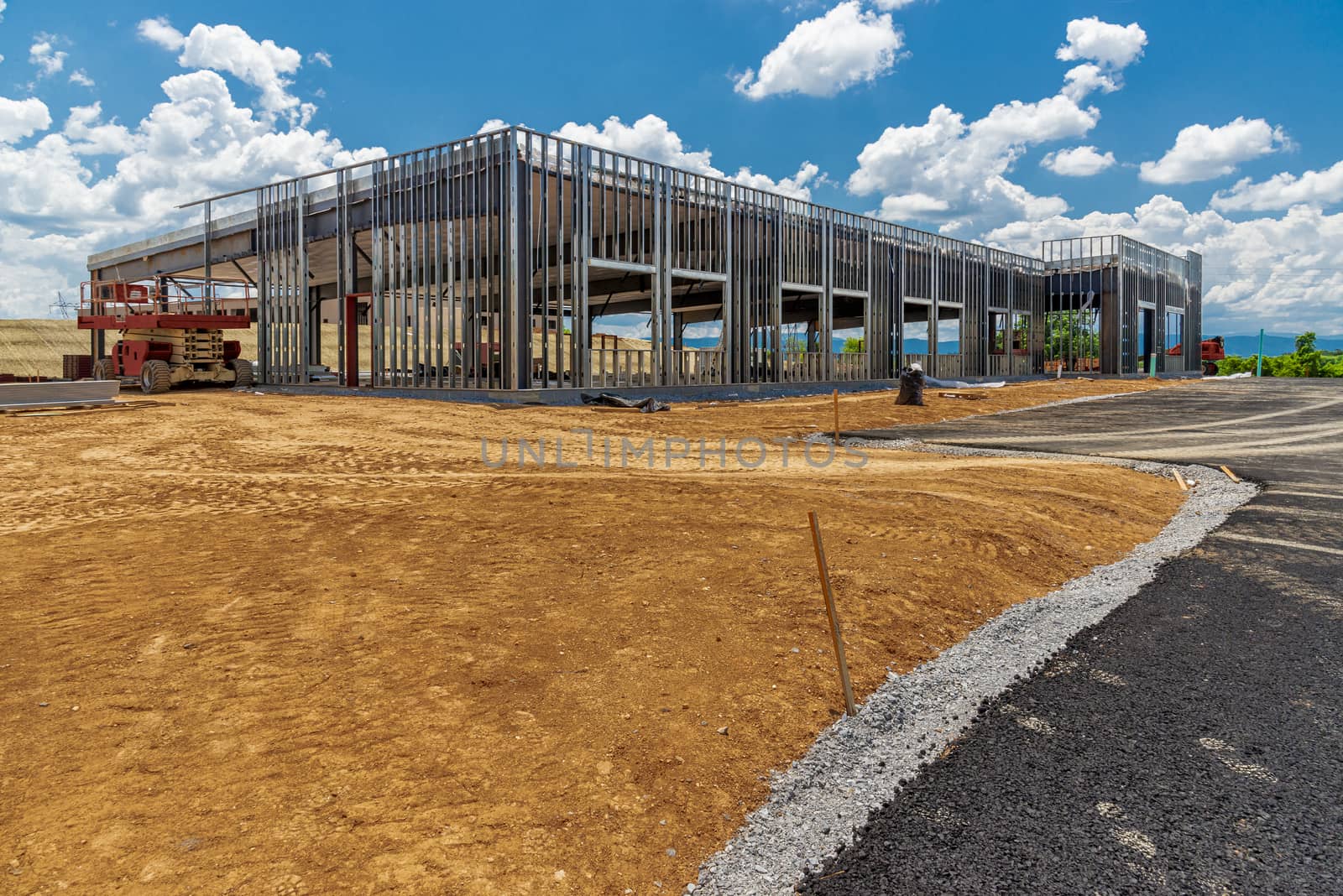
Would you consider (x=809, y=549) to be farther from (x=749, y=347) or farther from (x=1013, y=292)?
(x=1013, y=292)

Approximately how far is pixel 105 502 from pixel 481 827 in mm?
7963

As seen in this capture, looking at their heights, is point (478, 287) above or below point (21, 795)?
above

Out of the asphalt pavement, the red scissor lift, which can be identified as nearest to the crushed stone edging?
the asphalt pavement

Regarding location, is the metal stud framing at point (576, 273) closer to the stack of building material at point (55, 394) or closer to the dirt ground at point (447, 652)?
the stack of building material at point (55, 394)

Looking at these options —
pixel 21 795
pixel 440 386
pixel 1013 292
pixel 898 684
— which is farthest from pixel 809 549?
pixel 1013 292

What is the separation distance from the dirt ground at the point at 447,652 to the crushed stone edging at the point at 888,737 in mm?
114

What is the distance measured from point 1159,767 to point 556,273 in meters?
22.0

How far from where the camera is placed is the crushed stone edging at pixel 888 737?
2.94 meters

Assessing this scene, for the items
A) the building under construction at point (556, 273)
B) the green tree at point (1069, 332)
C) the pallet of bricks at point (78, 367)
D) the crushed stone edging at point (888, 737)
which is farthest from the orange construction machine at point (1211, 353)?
the pallet of bricks at point (78, 367)

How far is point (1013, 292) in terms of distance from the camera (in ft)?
150

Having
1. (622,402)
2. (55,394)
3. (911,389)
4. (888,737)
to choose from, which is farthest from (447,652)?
(911,389)

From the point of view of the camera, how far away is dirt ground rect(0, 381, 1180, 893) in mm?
2969

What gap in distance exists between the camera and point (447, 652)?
4.64 metres

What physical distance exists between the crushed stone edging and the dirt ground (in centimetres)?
11
